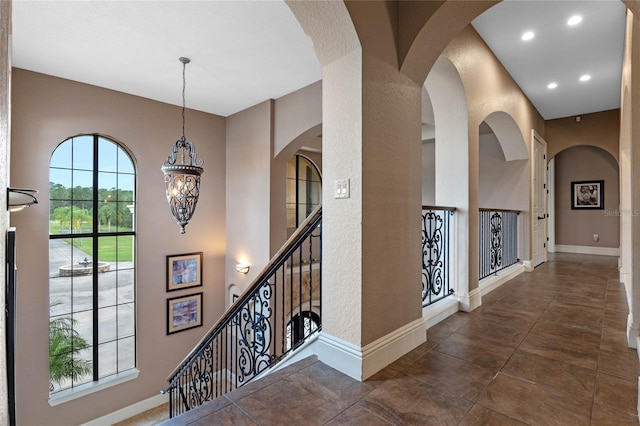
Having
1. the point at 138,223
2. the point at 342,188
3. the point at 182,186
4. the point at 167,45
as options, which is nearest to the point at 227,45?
the point at 167,45

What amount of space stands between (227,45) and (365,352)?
356 centimetres

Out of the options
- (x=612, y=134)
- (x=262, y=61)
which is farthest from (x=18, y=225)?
(x=612, y=134)

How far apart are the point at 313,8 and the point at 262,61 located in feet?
8.21

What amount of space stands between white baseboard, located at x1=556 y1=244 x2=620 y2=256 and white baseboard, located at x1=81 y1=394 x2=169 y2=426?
9013 millimetres

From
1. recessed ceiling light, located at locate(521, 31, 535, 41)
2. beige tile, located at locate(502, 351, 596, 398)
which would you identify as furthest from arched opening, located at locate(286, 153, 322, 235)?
beige tile, located at locate(502, 351, 596, 398)

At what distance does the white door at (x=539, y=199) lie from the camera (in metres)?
5.56

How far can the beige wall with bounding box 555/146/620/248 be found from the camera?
7.08 meters

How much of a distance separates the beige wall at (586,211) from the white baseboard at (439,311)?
6.40m

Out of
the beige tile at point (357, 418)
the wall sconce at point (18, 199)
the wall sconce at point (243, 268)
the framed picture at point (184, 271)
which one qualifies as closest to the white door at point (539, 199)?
the wall sconce at point (243, 268)

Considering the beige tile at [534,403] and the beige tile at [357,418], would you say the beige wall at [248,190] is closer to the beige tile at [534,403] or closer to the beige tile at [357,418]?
the beige tile at [357,418]

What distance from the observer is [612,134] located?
6.25 metres

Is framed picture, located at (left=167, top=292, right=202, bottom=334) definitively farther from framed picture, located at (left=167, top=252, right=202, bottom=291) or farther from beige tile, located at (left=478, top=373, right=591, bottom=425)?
beige tile, located at (left=478, top=373, right=591, bottom=425)

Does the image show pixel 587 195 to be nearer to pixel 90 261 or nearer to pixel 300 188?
pixel 300 188

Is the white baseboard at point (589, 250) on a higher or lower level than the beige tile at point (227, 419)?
higher
